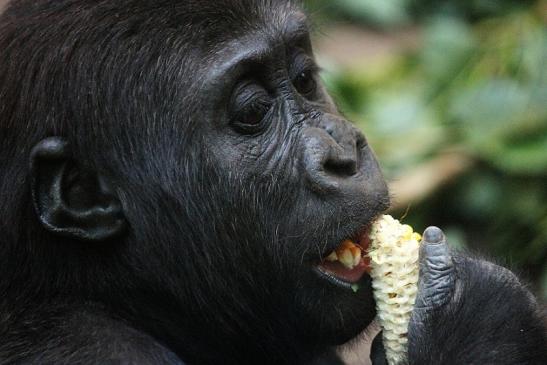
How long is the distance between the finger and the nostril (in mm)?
341

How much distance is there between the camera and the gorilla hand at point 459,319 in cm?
383

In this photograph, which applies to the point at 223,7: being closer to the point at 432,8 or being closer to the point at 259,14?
the point at 259,14

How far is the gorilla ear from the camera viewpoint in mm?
3852

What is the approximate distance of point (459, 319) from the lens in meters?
3.85

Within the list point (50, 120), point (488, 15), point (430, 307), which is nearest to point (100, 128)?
point (50, 120)

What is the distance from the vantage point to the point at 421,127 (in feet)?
24.1

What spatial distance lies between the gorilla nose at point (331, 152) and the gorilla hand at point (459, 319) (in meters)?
0.36

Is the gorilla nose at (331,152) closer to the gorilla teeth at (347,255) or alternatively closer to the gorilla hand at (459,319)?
the gorilla teeth at (347,255)

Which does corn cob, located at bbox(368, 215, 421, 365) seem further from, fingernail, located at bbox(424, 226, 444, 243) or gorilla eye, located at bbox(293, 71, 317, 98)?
gorilla eye, located at bbox(293, 71, 317, 98)

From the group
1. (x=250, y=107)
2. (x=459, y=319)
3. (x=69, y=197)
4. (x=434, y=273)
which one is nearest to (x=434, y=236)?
(x=434, y=273)

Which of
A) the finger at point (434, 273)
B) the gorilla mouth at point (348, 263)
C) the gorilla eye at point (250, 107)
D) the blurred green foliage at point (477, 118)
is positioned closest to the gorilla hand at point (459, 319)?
the finger at point (434, 273)

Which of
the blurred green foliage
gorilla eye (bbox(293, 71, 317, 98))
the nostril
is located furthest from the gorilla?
the blurred green foliage

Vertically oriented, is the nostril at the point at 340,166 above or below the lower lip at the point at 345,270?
above

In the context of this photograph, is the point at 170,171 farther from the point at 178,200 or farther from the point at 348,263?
the point at 348,263
